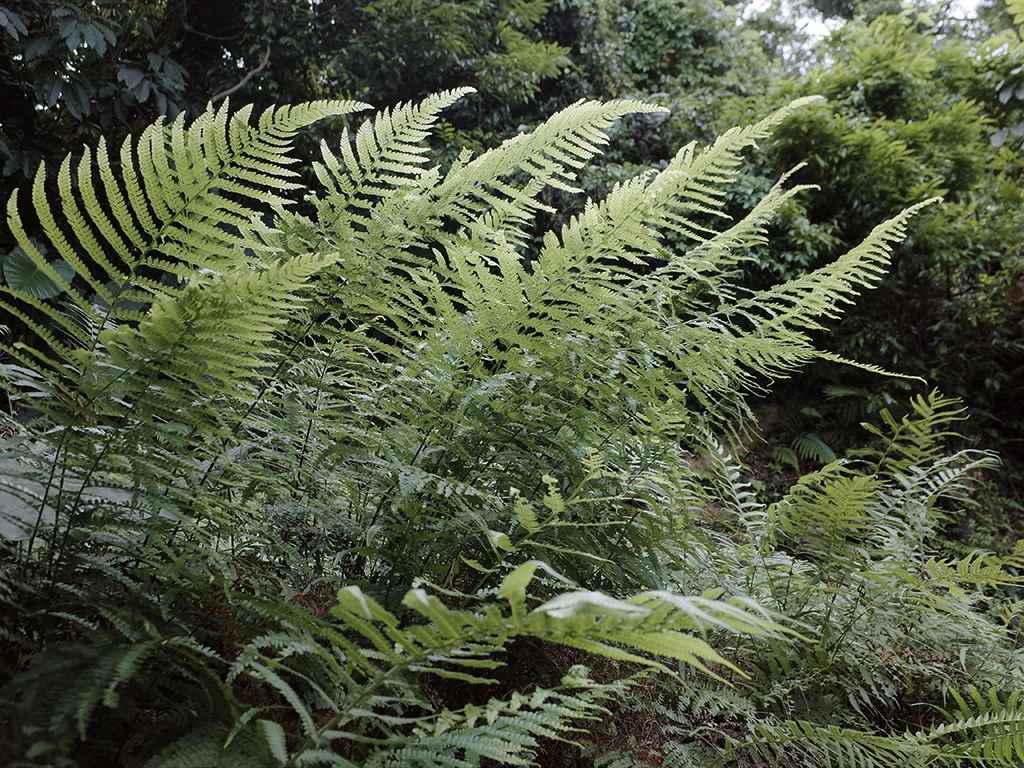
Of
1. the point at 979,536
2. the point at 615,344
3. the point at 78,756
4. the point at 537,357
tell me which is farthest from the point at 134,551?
the point at 979,536

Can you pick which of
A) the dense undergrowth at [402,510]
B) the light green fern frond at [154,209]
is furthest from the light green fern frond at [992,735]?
the light green fern frond at [154,209]

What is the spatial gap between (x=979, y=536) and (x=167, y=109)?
17.7 feet

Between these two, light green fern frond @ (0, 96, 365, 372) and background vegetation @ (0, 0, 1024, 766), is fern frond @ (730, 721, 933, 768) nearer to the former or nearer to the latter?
background vegetation @ (0, 0, 1024, 766)

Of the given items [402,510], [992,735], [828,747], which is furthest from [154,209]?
[992,735]

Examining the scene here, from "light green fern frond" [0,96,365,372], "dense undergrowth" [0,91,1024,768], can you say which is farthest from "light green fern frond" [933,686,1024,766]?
"light green fern frond" [0,96,365,372]

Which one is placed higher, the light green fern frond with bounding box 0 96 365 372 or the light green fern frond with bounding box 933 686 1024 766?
the light green fern frond with bounding box 0 96 365 372

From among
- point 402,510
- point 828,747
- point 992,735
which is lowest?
point 992,735

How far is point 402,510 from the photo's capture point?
3.10 feet

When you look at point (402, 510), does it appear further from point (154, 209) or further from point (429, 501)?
point (154, 209)

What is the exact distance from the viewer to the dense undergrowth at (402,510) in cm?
59

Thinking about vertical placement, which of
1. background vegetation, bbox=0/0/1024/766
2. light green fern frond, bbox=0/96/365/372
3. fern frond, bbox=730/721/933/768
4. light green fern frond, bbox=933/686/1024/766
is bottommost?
light green fern frond, bbox=933/686/1024/766

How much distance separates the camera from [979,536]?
3.56 m

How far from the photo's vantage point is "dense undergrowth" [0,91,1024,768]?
586mm

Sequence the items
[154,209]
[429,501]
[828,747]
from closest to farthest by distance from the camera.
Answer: [154,209], [429,501], [828,747]
